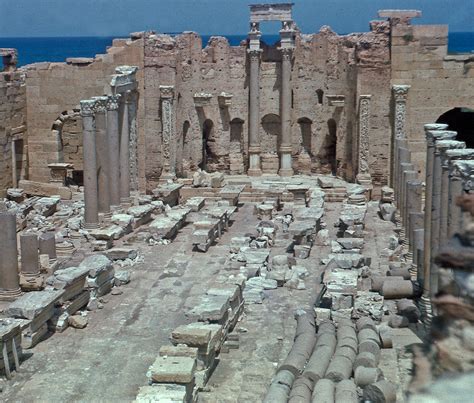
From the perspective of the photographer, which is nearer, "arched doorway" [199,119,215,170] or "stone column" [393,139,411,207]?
"stone column" [393,139,411,207]

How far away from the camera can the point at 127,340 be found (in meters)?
15.5

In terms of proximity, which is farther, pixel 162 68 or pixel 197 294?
pixel 162 68

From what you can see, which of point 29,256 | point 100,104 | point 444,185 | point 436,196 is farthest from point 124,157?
point 444,185

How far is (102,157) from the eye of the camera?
2422 cm

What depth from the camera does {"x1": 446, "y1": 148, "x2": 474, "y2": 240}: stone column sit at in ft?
50.4

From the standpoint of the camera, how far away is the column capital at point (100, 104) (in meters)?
23.8

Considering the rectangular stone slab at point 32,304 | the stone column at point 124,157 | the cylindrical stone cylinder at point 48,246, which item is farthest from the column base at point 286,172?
the rectangular stone slab at point 32,304

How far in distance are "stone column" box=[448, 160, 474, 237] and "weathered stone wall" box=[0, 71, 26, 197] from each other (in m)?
16.3

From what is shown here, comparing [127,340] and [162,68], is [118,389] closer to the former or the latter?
[127,340]

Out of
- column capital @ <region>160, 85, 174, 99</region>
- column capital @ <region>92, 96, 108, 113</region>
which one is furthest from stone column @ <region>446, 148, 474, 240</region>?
column capital @ <region>160, 85, 174, 99</region>

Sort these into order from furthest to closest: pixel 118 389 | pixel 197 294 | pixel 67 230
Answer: pixel 67 230, pixel 197 294, pixel 118 389

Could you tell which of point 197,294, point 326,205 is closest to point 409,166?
point 326,205

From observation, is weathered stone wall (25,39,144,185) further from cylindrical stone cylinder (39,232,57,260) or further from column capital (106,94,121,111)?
cylindrical stone cylinder (39,232,57,260)

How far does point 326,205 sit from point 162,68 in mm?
6923
